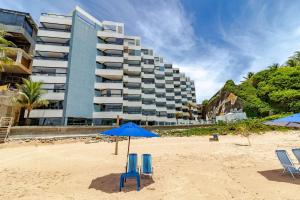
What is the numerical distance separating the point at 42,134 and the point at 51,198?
22.8 m

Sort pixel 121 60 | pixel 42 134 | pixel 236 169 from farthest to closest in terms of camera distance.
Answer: pixel 121 60
pixel 42 134
pixel 236 169

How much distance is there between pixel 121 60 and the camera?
4634 cm

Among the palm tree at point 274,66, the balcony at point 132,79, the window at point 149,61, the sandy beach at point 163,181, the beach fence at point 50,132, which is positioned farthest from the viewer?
the window at point 149,61

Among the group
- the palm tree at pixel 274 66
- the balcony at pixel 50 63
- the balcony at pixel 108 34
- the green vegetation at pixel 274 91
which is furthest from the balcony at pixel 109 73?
the palm tree at pixel 274 66

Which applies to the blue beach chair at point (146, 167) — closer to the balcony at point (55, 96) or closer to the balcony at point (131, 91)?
the balcony at point (55, 96)

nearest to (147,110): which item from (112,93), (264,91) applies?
(112,93)

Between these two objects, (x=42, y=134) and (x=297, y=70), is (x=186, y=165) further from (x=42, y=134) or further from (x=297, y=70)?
(x=297, y=70)

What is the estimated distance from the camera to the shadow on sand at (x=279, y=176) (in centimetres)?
859

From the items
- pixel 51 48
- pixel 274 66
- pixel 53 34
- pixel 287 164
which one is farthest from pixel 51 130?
pixel 274 66

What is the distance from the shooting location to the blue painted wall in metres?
39.7

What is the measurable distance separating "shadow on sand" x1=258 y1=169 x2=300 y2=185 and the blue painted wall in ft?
117

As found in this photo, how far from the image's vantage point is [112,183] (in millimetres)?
9367

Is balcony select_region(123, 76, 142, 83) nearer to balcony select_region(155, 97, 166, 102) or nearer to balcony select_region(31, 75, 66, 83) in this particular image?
balcony select_region(155, 97, 166, 102)

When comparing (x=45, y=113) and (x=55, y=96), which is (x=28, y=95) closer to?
(x=45, y=113)
